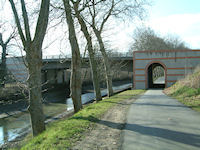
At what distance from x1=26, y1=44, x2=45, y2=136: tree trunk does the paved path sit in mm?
3484

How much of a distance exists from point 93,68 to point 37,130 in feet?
29.0

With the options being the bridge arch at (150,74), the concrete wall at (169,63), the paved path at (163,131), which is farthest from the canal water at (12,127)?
the bridge arch at (150,74)

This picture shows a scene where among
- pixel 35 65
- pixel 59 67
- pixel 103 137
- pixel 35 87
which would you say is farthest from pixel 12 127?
pixel 59 67

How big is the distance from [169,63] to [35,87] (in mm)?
17006

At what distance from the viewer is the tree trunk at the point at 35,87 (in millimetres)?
7832

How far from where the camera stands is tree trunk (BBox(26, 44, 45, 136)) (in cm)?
783

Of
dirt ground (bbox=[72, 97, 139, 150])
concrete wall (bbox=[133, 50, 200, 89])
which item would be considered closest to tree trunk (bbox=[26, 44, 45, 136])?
dirt ground (bbox=[72, 97, 139, 150])

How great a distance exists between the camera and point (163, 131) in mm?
5855

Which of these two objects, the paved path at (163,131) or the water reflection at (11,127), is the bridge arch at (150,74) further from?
the paved path at (163,131)

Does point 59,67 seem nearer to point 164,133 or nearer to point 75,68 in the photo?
point 75,68

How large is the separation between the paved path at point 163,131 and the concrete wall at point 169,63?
13.9 meters

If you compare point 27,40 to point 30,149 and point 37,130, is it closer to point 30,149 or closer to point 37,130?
point 37,130

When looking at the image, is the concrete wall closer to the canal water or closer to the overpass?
the overpass

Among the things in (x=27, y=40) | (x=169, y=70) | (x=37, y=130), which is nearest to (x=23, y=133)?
(x=37, y=130)
